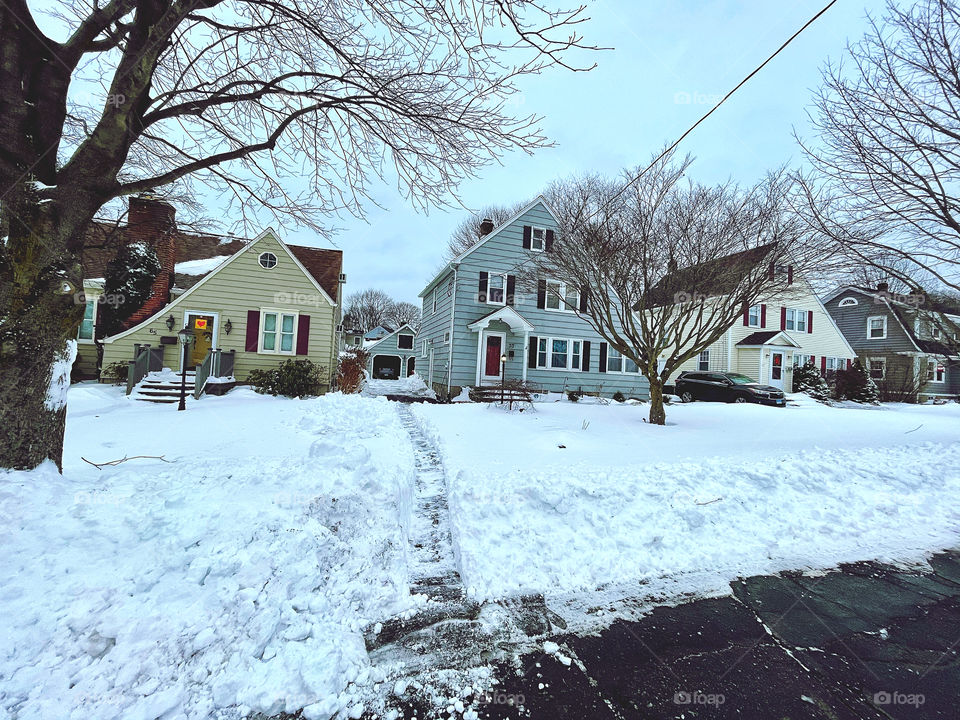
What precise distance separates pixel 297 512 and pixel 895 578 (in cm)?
593

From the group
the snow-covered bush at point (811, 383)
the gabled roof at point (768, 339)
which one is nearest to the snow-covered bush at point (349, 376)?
the gabled roof at point (768, 339)

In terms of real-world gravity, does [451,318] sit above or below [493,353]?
above

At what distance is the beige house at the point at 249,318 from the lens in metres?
15.4

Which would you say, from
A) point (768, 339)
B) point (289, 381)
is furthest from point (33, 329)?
point (768, 339)

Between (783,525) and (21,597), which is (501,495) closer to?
(783,525)

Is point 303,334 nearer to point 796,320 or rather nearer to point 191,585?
point 191,585

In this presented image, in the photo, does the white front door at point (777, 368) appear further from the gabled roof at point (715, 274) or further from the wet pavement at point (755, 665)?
the wet pavement at point (755, 665)

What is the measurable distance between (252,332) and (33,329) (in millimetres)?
13597

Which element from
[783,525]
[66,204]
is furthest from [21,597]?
[783,525]

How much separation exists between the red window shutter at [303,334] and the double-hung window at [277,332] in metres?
0.16

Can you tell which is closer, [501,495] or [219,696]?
[219,696]

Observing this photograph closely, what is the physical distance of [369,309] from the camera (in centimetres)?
6894

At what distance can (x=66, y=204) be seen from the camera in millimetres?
3857

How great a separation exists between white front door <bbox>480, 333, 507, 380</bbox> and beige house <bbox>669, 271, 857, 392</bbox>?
14.1 metres
